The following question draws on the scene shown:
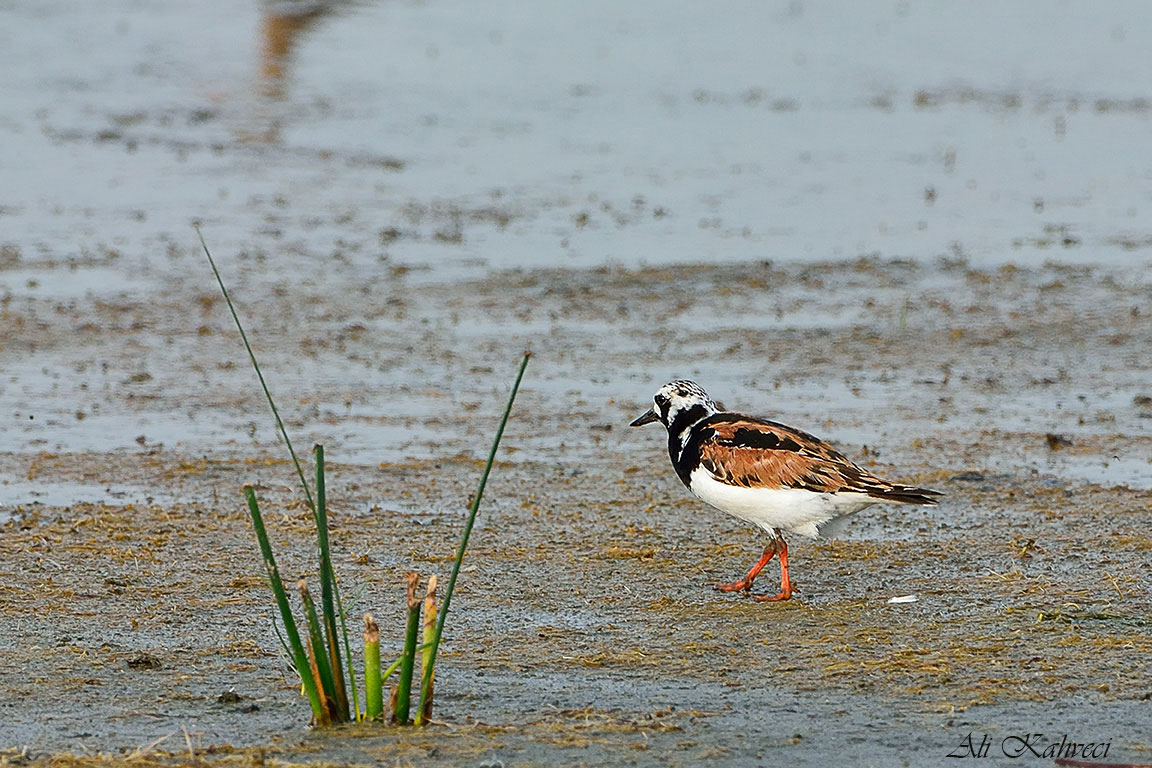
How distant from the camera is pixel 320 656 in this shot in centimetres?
481

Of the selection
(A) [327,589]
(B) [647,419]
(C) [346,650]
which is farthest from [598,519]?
(A) [327,589]

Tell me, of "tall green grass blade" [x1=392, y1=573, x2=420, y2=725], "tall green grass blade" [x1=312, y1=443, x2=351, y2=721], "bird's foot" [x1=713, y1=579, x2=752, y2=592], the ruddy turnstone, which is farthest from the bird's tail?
"tall green grass blade" [x1=312, y1=443, x2=351, y2=721]

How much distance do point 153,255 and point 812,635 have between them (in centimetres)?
822

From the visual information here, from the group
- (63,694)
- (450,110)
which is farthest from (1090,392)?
(450,110)

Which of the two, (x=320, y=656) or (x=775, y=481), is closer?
(x=320, y=656)

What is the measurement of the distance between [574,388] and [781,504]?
11.2 ft

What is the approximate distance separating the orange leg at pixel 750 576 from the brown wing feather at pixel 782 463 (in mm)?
338

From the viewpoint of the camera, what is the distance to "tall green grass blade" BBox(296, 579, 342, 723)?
15.4 feet

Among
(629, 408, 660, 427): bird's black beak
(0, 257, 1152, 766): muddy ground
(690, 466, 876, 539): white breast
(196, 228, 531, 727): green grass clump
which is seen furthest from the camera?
(629, 408, 660, 427): bird's black beak

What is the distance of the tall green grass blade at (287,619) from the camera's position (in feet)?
14.9

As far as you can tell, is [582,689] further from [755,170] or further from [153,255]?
[755,170]

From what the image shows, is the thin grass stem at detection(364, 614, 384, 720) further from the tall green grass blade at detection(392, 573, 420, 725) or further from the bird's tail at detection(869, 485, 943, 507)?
the bird's tail at detection(869, 485, 943, 507)

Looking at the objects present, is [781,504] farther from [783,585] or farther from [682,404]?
[682,404]

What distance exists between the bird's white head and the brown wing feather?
28 cm
